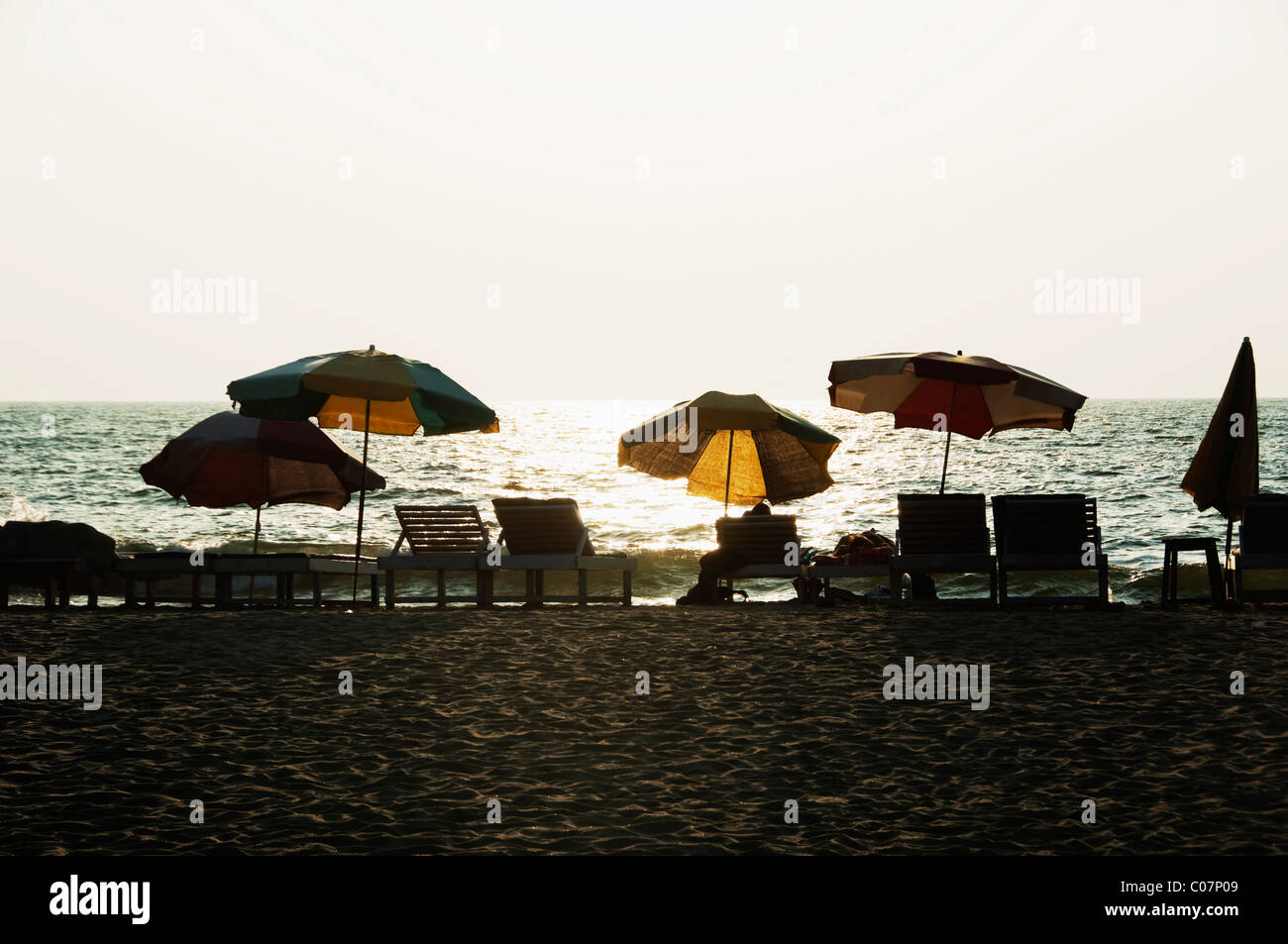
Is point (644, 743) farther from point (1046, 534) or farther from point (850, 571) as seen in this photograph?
point (1046, 534)

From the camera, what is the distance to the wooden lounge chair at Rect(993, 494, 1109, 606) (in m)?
11.0

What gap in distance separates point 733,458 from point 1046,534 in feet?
11.6

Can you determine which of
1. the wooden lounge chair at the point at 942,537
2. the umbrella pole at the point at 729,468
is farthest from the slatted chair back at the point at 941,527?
the umbrella pole at the point at 729,468

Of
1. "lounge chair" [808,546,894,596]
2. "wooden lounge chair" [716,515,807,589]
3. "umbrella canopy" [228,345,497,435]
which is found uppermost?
"umbrella canopy" [228,345,497,435]

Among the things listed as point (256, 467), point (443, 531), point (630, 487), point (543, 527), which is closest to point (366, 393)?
point (443, 531)

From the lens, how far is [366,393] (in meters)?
→ 11.2

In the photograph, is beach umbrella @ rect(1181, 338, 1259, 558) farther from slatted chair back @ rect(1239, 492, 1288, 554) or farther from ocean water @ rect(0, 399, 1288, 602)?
ocean water @ rect(0, 399, 1288, 602)

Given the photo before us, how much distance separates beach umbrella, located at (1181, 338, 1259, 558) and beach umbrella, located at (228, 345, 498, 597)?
6.27 meters

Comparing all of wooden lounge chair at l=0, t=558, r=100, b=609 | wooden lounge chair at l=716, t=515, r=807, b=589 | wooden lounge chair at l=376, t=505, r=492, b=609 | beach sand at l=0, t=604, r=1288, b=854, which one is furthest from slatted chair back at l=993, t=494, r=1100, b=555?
wooden lounge chair at l=0, t=558, r=100, b=609

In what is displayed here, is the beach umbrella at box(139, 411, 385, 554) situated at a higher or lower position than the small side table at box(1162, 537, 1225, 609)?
higher

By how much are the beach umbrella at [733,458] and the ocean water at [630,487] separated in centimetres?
856

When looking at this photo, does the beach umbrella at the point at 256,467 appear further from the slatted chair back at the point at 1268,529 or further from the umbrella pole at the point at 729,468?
the slatted chair back at the point at 1268,529

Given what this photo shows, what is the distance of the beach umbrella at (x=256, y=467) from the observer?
12.5m
